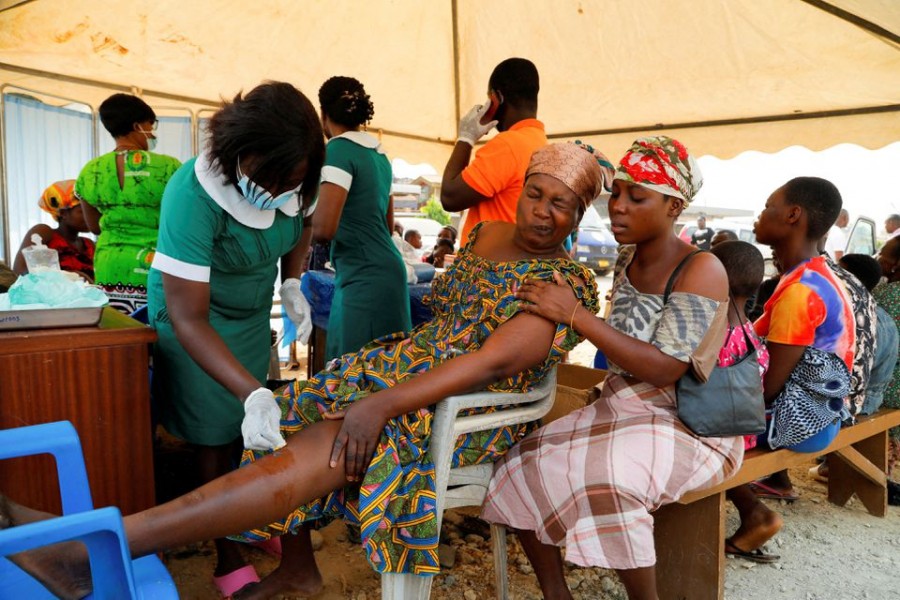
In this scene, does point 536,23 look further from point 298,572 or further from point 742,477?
point 298,572

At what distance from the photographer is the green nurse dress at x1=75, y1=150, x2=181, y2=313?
2.76 metres

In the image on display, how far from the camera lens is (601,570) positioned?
2.38 meters

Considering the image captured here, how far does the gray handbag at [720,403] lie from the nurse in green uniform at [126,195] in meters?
2.25

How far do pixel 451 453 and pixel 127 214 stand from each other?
1.98 metres

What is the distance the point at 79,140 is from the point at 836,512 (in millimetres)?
5686

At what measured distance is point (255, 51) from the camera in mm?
4520

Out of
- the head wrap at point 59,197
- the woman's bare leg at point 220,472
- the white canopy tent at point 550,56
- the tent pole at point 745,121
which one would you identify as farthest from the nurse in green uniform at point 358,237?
the tent pole at point 745,121

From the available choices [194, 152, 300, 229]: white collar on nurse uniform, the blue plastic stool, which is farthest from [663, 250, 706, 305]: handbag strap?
the blue plastic stool

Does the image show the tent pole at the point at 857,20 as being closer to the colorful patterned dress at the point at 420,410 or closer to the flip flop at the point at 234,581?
the colorful patterned dress at the point at 420,410

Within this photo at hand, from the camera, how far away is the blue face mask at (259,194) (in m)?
1.73

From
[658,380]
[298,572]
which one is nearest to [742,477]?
[658,380]

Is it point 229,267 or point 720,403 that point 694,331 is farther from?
point 229,267

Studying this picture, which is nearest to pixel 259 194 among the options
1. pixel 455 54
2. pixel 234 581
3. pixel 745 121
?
pixel 234 581

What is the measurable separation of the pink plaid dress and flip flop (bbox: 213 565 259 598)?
31.8 inches
